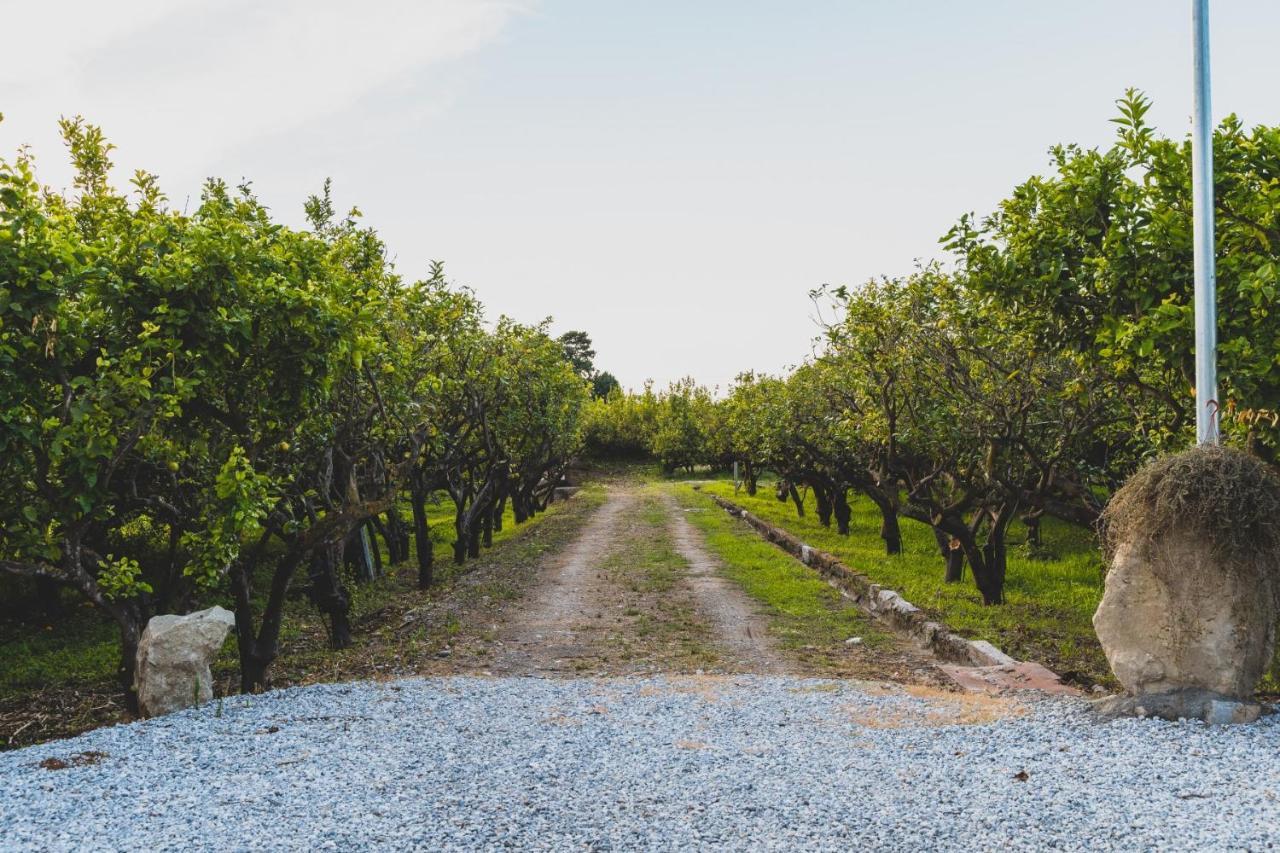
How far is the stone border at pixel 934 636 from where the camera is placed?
8484mm

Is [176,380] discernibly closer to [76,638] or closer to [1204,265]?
[1204,265]

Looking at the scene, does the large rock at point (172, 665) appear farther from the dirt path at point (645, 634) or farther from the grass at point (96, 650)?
the dirt path at point (645, 634)

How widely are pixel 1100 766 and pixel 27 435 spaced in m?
6.94

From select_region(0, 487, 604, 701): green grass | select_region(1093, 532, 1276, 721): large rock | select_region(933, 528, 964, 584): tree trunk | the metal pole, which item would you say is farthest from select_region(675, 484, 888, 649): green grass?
the metal pole

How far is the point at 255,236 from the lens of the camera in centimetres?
755

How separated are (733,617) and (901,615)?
91.9 inches

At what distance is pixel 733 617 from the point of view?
12.7 metres

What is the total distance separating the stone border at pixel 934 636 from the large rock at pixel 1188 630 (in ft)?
5.27

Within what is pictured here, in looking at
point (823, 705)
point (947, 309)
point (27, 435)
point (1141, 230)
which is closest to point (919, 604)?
point (947, 309)

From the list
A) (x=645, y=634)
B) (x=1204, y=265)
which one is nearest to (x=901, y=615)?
(x=645, y=634)

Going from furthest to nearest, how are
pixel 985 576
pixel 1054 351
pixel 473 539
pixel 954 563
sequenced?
pixel 473 539, pixel 954 563, pixel 985 576, pixel 1054 351

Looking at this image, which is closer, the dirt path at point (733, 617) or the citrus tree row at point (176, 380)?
the citrus tree row at point (176, 380)

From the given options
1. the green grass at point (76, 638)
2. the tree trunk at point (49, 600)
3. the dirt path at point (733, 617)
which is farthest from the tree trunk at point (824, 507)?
the tree trunk at point (49, 600)

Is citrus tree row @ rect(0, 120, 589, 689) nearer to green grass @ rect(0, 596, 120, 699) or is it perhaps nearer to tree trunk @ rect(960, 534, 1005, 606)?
green grass @ rect(0, 596, 120, 699)
